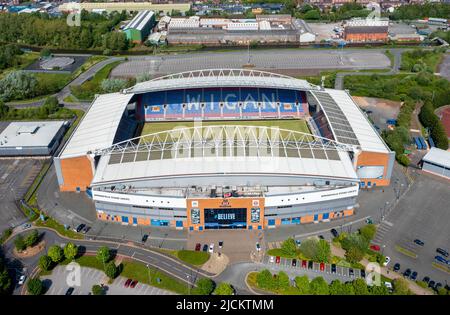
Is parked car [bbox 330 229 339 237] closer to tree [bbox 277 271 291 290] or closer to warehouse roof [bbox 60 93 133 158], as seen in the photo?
tree [bbox 277 271 291 290]

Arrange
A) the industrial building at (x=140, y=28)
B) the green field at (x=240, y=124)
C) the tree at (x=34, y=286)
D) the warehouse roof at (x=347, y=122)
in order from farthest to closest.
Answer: the industrial building at (x=140, y=28) → the green field at (x=240, y=124) → the warehouse roof at (x=347, y=122) → the tree at (x=34, y=286)

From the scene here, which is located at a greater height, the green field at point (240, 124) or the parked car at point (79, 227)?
the green field at point (240, 124)

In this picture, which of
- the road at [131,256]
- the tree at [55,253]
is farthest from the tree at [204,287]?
the tree at [55,253]

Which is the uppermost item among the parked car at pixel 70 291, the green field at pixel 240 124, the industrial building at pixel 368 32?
the industrial building at pixel 368 32

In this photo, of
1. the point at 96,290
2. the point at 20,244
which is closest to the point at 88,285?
the point at 96,290

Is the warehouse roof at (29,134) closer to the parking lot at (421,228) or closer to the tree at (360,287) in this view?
the tree at (360,287)

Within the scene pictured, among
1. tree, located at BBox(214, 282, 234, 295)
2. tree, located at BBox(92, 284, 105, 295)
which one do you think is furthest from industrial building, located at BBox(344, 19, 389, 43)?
tree, located at BBox(92, 284, 105, 295)
